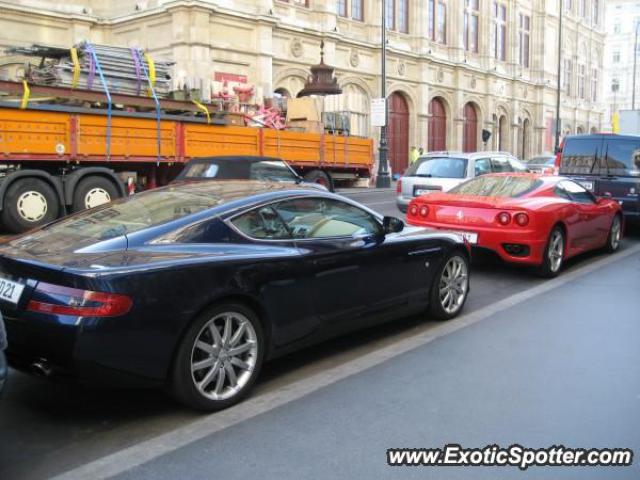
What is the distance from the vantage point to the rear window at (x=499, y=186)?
8.66 meters

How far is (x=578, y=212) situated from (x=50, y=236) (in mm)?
6976

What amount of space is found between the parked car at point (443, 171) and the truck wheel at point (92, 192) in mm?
5960

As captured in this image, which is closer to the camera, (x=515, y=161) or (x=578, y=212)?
(x=578, y=212)

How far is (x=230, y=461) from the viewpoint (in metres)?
3.40

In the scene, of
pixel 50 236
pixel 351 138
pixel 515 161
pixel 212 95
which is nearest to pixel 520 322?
pixel 50 236

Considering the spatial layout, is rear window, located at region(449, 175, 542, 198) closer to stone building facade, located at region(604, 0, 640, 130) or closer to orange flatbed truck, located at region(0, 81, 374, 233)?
orange flatbed truck, located at region(0, 81, 374, 233)

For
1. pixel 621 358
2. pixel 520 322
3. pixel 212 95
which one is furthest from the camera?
pixel 212 95

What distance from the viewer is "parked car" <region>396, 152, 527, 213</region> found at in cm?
1341

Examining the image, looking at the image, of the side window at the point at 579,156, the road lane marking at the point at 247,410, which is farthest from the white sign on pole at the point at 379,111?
the road lane marking at the point at 247,410

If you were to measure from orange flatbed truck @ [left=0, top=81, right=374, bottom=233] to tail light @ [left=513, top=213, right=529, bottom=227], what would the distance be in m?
8.48

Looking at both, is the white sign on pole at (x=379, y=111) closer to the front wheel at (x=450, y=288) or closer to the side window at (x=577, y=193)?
the side window at (x=577, y=193)

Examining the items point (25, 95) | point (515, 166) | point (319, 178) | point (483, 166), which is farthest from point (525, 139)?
point (25, 95)

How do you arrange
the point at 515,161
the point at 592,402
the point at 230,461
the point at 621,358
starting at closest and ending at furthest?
1. the point at 230,461
2. the point at 592,402
3. the point at 621,358
4. the point at 515,161

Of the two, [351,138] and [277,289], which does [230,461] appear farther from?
[351,138]
